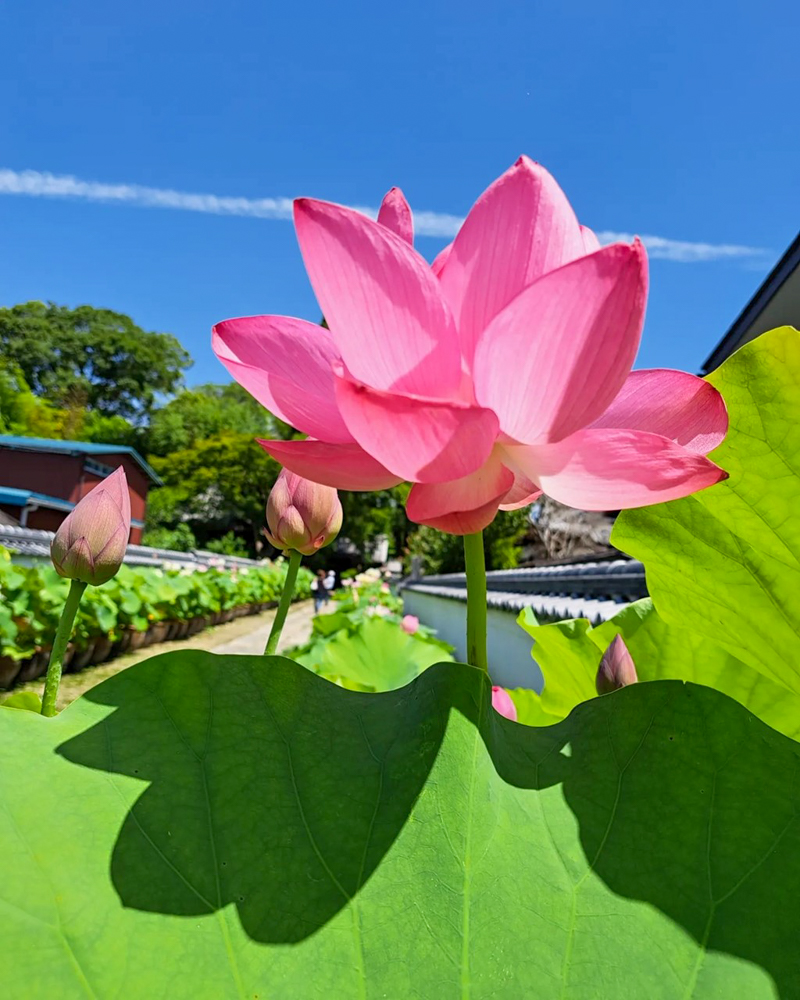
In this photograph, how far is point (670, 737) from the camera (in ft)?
1.07

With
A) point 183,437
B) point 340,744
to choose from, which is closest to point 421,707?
point 340,744

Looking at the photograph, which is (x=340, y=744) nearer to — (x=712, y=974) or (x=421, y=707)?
(x=421, y=707)

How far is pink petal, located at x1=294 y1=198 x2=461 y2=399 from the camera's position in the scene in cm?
25

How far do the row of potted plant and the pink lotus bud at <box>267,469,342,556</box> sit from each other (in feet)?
3.46

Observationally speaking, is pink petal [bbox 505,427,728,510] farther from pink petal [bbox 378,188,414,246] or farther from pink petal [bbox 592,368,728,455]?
pink petal [bbox 378,188,414,246]

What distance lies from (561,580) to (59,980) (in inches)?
126

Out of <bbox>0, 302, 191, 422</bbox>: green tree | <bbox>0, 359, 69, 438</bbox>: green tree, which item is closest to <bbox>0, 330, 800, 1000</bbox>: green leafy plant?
<bbox>0, 359, 69, 438</bbox>: green tree

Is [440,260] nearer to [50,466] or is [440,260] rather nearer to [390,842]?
[390,842]

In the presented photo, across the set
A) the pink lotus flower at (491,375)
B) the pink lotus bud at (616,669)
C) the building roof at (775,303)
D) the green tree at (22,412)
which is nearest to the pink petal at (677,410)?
the pink lotus flower at (491,375)

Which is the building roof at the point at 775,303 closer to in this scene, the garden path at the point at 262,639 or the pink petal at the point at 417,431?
the pink petal at the point at 417,431

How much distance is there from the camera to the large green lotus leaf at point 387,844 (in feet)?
0.88

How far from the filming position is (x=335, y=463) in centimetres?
29

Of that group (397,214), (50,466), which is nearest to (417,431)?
(397,214)

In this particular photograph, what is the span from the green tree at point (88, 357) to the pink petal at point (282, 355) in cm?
3416
